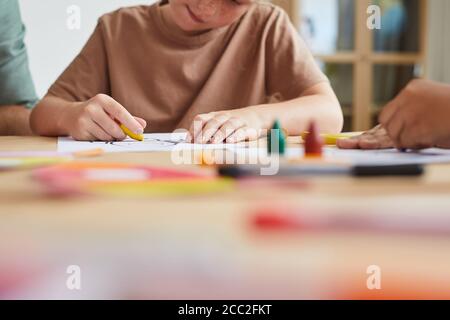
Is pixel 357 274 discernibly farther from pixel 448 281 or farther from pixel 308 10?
pixel 308 10

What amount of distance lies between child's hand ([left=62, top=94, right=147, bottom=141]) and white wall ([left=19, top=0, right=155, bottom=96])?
4.67 ft

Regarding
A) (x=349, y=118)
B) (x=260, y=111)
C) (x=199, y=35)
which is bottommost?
(x=349, y=118)

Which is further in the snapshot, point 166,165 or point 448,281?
point 166,165

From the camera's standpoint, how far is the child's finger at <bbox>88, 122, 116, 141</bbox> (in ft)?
2.27

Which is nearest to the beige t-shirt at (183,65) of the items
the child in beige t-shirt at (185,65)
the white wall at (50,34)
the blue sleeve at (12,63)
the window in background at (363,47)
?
the child in beige t-shirt at (185,65)

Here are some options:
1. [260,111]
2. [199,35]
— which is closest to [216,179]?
[260,111]

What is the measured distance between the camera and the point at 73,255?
→ 227 millimetres

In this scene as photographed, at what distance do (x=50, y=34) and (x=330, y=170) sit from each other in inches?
76.6

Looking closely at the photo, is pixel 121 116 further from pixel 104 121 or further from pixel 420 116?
Answer: pixel 420 116

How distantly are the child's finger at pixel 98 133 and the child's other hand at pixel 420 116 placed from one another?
0.35 meters

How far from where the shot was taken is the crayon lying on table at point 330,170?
1.09ft

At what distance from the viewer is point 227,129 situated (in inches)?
25.7

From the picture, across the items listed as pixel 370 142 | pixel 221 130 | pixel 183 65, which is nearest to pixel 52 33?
pixel 183 65

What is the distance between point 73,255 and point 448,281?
16 cm
